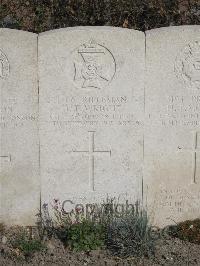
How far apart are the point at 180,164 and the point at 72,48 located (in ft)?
5.60

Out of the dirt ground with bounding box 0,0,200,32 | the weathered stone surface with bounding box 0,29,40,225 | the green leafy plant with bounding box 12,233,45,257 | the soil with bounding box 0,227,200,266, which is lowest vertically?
the soil with bounding box 0,227,200,266

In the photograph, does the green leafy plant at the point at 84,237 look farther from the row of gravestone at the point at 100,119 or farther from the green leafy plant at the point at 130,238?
the row of gravestone at the point at 100,119

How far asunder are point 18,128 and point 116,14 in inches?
161

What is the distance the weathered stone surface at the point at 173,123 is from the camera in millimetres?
5055

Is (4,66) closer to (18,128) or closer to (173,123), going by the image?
(18,128)

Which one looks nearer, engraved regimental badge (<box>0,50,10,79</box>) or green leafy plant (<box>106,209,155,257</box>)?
green leafy plant (<box>106,209,155,257</box>)

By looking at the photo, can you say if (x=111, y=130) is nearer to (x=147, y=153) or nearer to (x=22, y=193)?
(x=147, y=153)

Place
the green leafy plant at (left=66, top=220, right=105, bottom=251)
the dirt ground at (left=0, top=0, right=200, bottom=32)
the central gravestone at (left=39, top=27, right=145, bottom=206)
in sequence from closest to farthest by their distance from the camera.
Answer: the green leafy plant at (left=66, top=220, right=105, bottom=251)
the central gravestone at (left=39, top=27, right=145, bottom=206)
the dirt ground at (left=0, top=0, right=200, bottom=32)

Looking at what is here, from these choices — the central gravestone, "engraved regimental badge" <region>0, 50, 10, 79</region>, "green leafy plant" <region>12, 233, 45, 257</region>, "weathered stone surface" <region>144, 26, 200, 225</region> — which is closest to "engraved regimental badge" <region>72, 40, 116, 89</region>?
the central gravestone

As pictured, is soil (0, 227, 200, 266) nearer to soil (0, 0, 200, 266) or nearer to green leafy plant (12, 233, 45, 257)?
green leafy plant (12, 233, 45, 257)

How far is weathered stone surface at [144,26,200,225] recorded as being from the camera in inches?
199

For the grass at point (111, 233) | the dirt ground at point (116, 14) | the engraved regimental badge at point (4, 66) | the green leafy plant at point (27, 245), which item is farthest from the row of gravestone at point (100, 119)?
the dirt ground at point (116, 14)

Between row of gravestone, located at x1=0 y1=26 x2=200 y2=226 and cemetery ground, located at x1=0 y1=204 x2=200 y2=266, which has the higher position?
row of gravestone, located at x1=0 y1=26 x2=200 y2=226

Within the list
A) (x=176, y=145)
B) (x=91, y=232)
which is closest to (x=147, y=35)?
(x=176, y=145)
